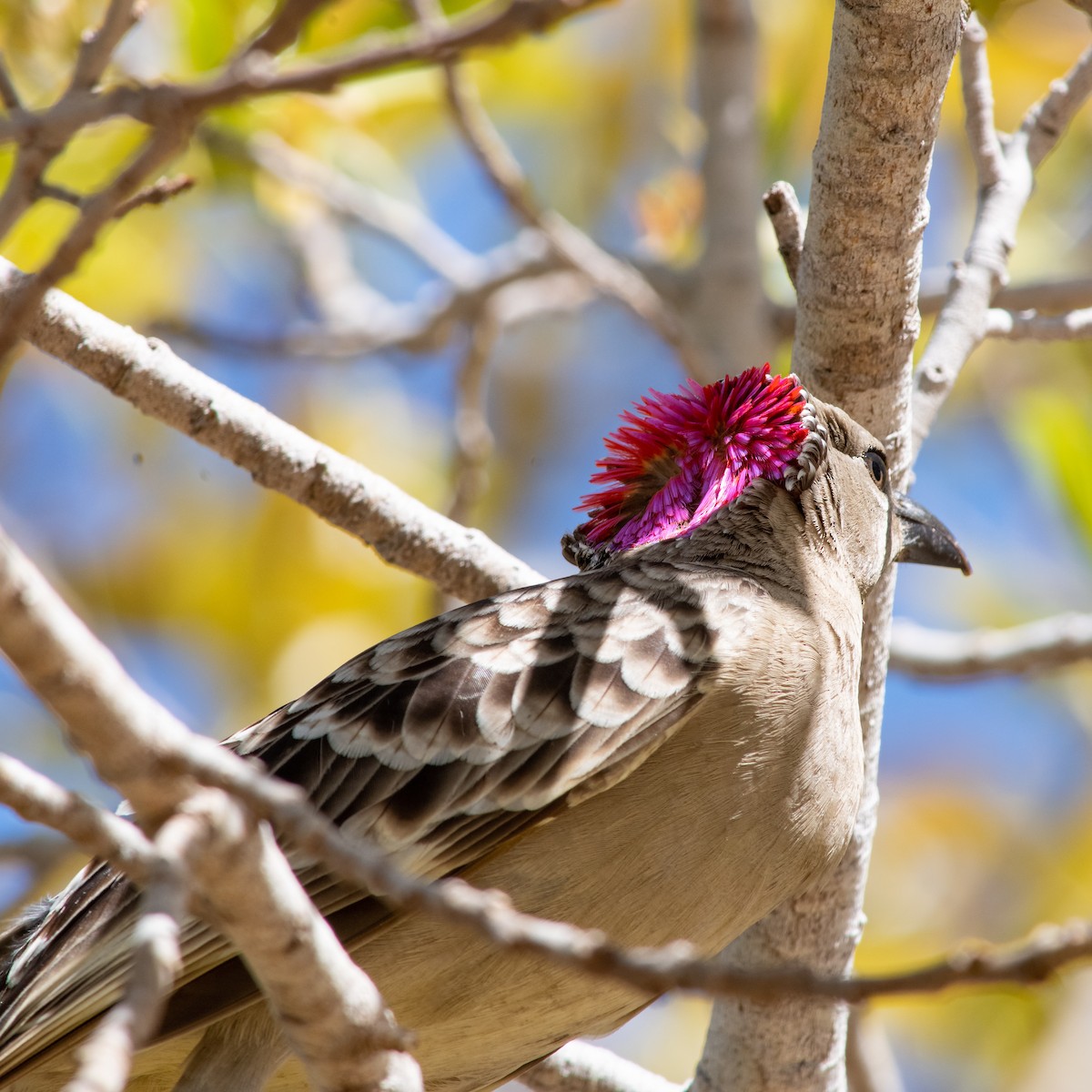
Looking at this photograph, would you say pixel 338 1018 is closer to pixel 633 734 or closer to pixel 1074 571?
pixel 633 734

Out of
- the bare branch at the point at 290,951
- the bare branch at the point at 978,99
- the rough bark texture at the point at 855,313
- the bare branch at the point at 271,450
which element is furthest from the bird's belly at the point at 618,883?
the bare branch at the point at 978,99

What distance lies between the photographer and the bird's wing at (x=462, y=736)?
11.9 ft

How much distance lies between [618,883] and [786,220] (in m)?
2.15

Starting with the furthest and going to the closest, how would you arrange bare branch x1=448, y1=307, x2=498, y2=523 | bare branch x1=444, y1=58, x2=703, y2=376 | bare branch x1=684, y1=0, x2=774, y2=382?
bare branch x1=684, y1=0, x2=774, y2=382, bare branch x1=448, y1=307, x2=498, y2=523, bare branch x1=444, y1=58, x2=703, y2=376

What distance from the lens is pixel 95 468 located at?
1124cm

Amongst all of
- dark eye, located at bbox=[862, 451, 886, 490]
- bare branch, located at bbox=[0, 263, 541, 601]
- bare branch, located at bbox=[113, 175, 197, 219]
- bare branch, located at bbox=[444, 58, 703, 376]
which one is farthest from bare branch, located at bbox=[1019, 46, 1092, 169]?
bare branch, located at bbox=[113, 175, 197, 219]

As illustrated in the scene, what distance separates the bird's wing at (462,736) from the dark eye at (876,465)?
838 mm

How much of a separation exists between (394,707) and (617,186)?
852 centimetres

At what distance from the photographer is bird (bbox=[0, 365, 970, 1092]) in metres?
3.63

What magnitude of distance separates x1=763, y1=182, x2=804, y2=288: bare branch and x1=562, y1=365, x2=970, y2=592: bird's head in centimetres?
40

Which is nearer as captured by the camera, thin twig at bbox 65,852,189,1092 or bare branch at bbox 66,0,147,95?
thin twig at bbox 65,852,189,1092

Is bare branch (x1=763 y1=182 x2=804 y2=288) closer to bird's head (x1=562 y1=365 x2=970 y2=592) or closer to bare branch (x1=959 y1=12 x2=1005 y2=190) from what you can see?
bird's head (x1=562 y1=365 x2=970 y2=592)

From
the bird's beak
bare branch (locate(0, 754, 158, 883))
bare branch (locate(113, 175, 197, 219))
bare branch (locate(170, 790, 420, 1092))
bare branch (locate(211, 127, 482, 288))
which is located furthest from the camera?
bare branch (locate(211, 127, 482, 288))

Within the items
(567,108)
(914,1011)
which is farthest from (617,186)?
(914,1011)
